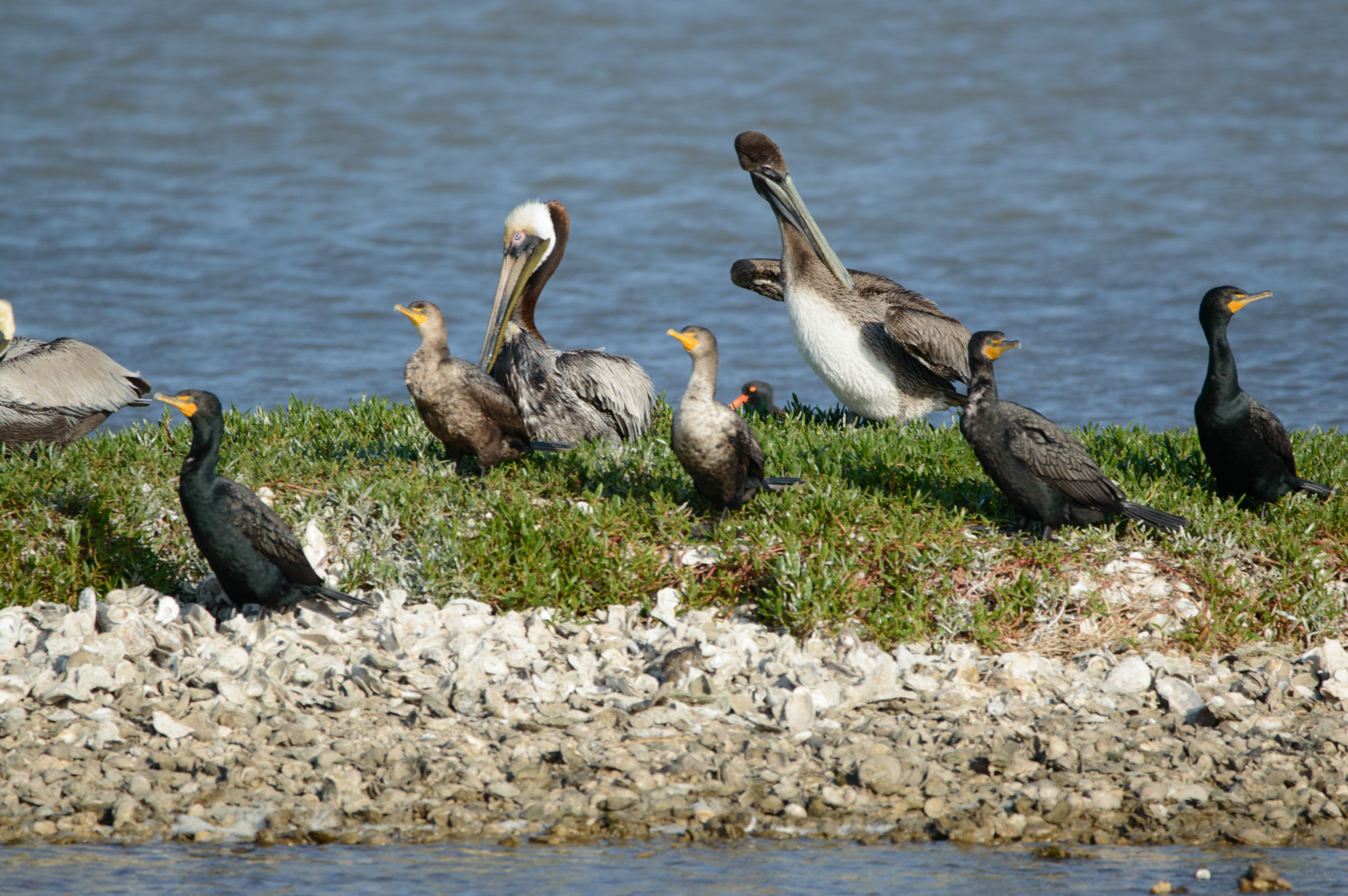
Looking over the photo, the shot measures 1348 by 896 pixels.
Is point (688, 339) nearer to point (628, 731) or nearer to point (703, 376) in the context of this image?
point (703, 376)

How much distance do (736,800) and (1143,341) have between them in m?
9.74

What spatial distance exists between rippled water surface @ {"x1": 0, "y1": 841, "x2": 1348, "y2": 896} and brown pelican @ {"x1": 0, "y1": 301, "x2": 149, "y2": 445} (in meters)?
3.51

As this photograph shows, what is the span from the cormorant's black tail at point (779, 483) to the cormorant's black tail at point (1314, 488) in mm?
2213

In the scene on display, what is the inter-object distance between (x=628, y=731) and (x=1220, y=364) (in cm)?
310

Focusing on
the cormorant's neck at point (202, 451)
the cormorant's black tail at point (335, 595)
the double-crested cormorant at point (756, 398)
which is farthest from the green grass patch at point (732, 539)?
the double-crested cormorant at point (756, 398)

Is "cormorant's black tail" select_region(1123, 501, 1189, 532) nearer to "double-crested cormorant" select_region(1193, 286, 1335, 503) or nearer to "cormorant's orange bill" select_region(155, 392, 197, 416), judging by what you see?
"double-crested cormorant" select_region(1193, 286, 1335, 503)

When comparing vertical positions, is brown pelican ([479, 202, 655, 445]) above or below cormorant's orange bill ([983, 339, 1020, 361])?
below

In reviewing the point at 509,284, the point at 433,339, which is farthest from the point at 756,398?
the point at 433,339

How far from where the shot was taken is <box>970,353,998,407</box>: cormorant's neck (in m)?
5.72

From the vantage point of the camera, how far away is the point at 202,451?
525 centimetres

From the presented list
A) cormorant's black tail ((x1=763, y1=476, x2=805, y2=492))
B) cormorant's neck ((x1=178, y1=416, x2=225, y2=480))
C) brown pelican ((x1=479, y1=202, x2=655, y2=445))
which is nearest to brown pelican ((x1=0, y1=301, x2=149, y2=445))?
brown pelican ((x1=479, y1=202, x2=655, y2=445))

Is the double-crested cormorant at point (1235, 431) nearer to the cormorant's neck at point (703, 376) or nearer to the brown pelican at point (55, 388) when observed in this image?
the cormorant's neck at point (703, 376)

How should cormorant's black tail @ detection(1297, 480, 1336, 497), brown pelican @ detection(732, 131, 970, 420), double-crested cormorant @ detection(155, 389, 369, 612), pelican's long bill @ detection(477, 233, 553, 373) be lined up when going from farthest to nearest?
pelican's long bill @ detection(477, 233, 553, 373), brown pelican @ detection(732, 131, 970, 420), cormorant's black tail @ detection(1297, 480, 1336, 497), double-crested cormorant @ detection(155, 389, 369, 612)

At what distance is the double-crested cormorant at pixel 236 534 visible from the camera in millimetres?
5172
